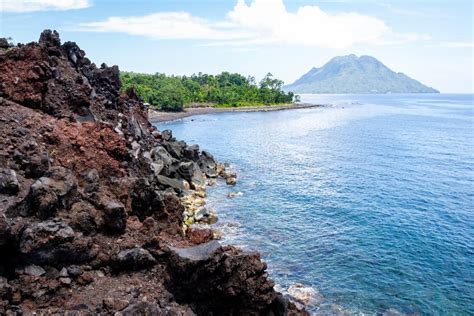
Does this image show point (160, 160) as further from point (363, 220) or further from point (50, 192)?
point (50, 192)

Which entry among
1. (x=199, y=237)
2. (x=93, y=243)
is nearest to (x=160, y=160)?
(x=199, y=237)

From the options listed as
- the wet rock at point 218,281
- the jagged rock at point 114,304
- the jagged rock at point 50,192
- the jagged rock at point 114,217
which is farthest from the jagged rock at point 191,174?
the jagged rock at point 114,304

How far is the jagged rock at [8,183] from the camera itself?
19.8 metres

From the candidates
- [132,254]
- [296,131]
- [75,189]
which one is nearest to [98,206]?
[75,189]

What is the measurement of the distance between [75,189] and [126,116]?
124 ft

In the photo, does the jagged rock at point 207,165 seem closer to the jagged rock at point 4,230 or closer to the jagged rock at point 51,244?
the jagged rock at point 51,244

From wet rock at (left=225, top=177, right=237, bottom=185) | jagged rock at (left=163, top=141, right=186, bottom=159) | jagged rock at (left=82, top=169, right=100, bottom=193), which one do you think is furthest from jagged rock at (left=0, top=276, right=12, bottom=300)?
jagged rock at (left=163, top=141, right=186, bottom=159)

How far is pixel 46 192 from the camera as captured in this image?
19.1m

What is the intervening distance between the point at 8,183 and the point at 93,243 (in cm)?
487

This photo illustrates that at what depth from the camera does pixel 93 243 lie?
19.6 m

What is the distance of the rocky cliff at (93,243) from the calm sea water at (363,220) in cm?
1293

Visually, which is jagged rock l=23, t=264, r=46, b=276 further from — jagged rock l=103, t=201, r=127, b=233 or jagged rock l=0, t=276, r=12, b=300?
jagged rock l=103, t=201, r=127, b=233

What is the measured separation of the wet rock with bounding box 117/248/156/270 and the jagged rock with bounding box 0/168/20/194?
583 centimetres

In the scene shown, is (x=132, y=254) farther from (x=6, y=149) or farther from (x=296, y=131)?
(x=296, y=131)
